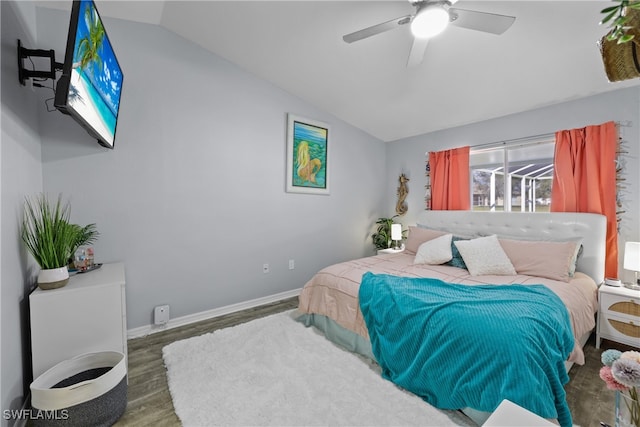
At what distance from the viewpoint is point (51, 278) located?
1.57m

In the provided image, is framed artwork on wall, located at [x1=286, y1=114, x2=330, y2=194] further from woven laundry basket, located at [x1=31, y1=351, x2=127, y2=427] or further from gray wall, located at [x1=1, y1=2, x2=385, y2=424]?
woven laundry basket, located at [x1=31, y1=351, x2=127, y2=427]

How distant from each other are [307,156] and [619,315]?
11.1 feet

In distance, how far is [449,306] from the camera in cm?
160

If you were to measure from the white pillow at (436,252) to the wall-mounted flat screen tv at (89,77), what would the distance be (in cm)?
293

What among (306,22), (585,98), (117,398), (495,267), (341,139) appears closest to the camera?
(117,398)

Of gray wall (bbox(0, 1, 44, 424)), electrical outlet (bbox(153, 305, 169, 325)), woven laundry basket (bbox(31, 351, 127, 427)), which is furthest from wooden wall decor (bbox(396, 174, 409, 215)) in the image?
gray wall (bbox(0, 1, 44, 424))

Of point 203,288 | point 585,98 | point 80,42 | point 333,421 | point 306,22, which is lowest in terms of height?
point 333,421

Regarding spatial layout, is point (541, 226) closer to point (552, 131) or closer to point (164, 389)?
point (552, 131)

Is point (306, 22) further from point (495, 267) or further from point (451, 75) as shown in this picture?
point (495, 267)

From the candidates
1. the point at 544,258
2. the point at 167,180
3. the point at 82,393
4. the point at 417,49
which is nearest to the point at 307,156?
the point at 167,180

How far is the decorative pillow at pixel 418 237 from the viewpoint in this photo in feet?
10.6

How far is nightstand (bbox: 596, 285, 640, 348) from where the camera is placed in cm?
212

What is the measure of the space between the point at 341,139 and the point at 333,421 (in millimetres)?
3398

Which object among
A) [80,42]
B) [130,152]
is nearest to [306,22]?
[80,42]
